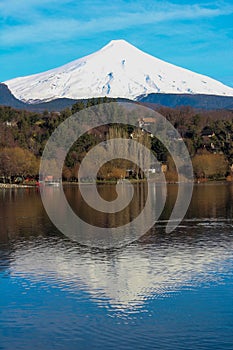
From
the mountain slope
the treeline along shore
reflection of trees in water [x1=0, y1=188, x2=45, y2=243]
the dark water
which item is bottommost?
the dark water

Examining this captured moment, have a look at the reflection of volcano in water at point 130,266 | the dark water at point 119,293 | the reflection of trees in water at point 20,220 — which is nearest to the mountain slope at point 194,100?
the reflection of trees in water at point 20,220

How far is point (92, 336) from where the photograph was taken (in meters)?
8.30

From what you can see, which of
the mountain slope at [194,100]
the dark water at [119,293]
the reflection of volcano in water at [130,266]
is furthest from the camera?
the mountain slope at [194,100]

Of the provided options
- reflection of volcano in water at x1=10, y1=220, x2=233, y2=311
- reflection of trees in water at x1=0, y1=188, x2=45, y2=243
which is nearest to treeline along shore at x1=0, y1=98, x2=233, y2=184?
reflection of trees in water at x1=0, y1=188, x2=45, y2=243

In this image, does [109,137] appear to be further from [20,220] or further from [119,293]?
[119,293]

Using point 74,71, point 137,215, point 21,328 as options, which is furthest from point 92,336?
point 74,71

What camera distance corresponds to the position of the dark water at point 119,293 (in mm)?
8227

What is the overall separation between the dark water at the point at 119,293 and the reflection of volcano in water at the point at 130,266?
2 centimetres

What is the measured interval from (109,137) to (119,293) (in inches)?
1878

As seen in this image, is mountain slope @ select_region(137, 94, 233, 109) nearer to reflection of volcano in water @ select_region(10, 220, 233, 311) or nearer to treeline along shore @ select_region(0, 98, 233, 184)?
treeline along shore @ select_region(0, 98, 233, 184)

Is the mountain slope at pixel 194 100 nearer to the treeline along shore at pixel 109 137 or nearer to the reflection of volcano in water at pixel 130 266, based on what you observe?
the treeline along shore at pixel 109 137

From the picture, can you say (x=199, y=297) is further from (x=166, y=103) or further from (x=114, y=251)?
(x=166, y=103)

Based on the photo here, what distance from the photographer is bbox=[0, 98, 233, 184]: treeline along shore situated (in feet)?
179

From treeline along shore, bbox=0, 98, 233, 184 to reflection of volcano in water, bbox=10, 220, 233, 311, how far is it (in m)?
38.1
